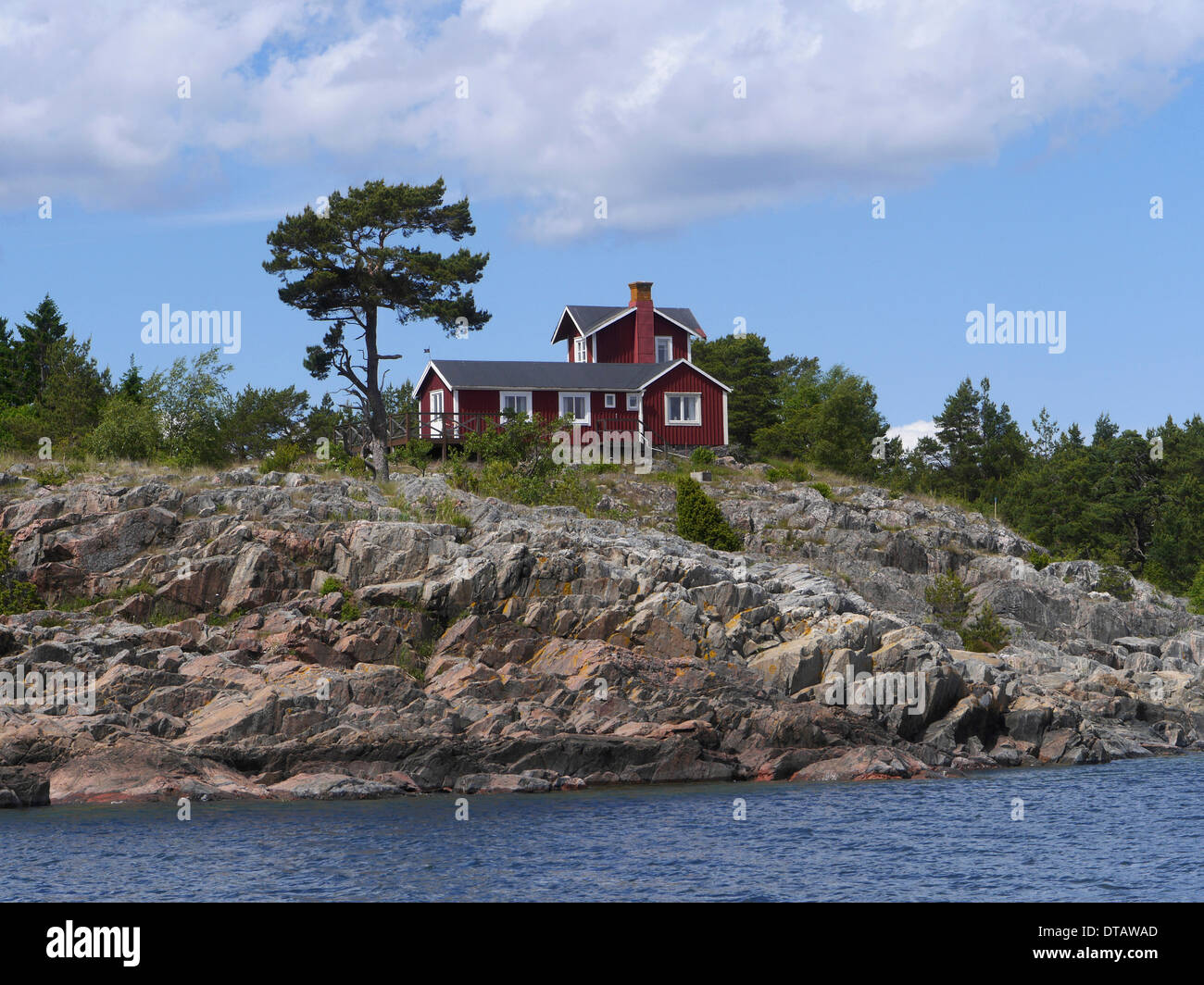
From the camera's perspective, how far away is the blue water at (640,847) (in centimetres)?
2166

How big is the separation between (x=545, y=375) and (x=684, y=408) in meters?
7.64

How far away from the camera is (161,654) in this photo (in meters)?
35.5

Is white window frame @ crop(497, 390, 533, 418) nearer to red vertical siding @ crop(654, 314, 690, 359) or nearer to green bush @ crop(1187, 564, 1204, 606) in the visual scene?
red vertical siding @ crop(654, 314, 690, 359)

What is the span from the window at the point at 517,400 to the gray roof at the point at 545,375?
28cm

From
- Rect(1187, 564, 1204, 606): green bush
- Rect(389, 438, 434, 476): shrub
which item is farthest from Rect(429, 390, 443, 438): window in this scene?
Rect(1187, 564, 1204, 606): green bush

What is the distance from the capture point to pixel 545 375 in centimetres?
6525

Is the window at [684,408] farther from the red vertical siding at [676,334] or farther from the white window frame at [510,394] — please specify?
the red vertical siding at [676,334]

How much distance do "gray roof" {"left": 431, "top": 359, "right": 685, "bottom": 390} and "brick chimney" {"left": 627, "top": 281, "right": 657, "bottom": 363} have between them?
12.1 feet

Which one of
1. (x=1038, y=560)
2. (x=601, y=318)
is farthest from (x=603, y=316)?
(x=1038, y=560)

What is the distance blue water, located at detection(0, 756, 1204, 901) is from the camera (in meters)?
21.7

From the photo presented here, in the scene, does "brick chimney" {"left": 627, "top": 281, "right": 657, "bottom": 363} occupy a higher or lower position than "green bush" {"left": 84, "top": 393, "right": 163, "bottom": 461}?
higher

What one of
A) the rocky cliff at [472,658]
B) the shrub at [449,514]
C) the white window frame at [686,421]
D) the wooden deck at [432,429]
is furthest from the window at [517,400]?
the shrub at [449,514]

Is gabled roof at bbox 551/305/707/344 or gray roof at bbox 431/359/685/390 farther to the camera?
gabled roof at bbox 551/305/707/344
